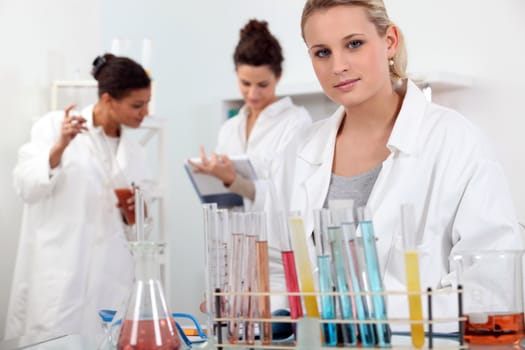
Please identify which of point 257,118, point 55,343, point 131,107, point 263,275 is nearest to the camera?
point 263,275

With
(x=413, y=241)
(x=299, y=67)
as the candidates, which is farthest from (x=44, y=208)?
(x=413, y=241)

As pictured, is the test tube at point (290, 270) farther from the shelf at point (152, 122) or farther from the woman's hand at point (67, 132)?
the shelf at point (152, 122)

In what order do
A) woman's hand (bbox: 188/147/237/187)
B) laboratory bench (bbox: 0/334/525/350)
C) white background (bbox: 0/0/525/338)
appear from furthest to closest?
1. white background (bbox: 0/0/525/338)
2. woman's hand (bbox: 188/147/237/187)
3. laboratory bench (bbox: 0/334/525/350)

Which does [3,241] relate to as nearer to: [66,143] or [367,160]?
[66,143]

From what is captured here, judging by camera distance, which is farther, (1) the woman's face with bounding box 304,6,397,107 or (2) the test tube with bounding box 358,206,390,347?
(1) the woman's face with bounding box 304,6,397,107

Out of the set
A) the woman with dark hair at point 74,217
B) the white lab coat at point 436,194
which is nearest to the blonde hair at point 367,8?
the white lab coat at point 436,194

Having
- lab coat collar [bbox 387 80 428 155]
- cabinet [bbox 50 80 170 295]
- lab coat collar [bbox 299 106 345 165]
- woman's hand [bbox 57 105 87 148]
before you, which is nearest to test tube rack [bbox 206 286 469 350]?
lab coat collar [bbox 387 80 428 155]

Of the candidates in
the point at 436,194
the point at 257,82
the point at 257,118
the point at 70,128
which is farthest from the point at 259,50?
the point at 436,194

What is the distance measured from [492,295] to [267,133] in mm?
2174

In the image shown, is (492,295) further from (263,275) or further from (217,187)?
(217,187)

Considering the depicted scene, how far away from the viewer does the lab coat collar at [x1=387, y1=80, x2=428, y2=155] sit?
142 centimetres

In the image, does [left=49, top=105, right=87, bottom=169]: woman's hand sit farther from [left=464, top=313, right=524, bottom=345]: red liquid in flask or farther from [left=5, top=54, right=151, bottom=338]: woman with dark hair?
[left=464, top=313, right=524, bottom=345]: red liquid in flask

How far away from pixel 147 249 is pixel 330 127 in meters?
0.84

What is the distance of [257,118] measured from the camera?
314cm
